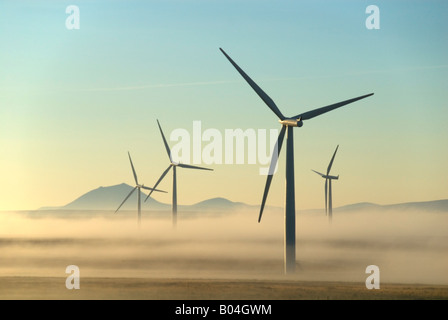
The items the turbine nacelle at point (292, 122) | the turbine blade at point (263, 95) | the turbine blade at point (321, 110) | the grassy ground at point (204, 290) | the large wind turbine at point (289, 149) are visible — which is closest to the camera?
the grassy ground at point (204, 290)

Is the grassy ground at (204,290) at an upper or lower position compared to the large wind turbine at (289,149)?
lower

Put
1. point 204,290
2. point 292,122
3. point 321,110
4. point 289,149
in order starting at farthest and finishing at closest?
point 321,110 → point 292,122 → point 289,149 → point 204,290

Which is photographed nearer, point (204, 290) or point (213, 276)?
point (204, 290)

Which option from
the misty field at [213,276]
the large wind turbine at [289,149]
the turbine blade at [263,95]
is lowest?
the misty field at [213,276]

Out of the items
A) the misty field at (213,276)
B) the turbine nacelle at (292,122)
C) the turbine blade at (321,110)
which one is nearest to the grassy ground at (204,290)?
the misty field at (213,276)

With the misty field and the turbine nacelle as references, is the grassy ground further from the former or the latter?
the turbine nacelle

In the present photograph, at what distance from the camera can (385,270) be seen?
10119cm

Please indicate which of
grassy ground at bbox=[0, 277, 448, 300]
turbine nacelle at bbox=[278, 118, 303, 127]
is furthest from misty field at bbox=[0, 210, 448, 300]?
turbine nacelle at bbox=[278, 118, 303, 127]

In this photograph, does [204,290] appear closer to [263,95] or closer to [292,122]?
[292,122]

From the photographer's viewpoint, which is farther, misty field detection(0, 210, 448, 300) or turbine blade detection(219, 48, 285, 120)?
turbine blade detection(219, 48, 285, 120)

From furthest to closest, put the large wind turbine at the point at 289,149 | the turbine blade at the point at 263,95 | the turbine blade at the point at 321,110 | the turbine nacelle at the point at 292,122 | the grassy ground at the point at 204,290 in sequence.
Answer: the turbine blade at the point at 321,110 < the turbine blade at the point at 263,95 < the turbine nacelle at the point at 292,122 < the large wind turbine at the point at 289,149 < the grassy ground at the point at 204,290

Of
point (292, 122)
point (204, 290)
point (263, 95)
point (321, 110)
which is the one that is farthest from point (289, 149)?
point (204, 290)

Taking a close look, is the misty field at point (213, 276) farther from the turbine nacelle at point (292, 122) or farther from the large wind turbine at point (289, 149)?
the turbine nacelle at point (292, 122)
